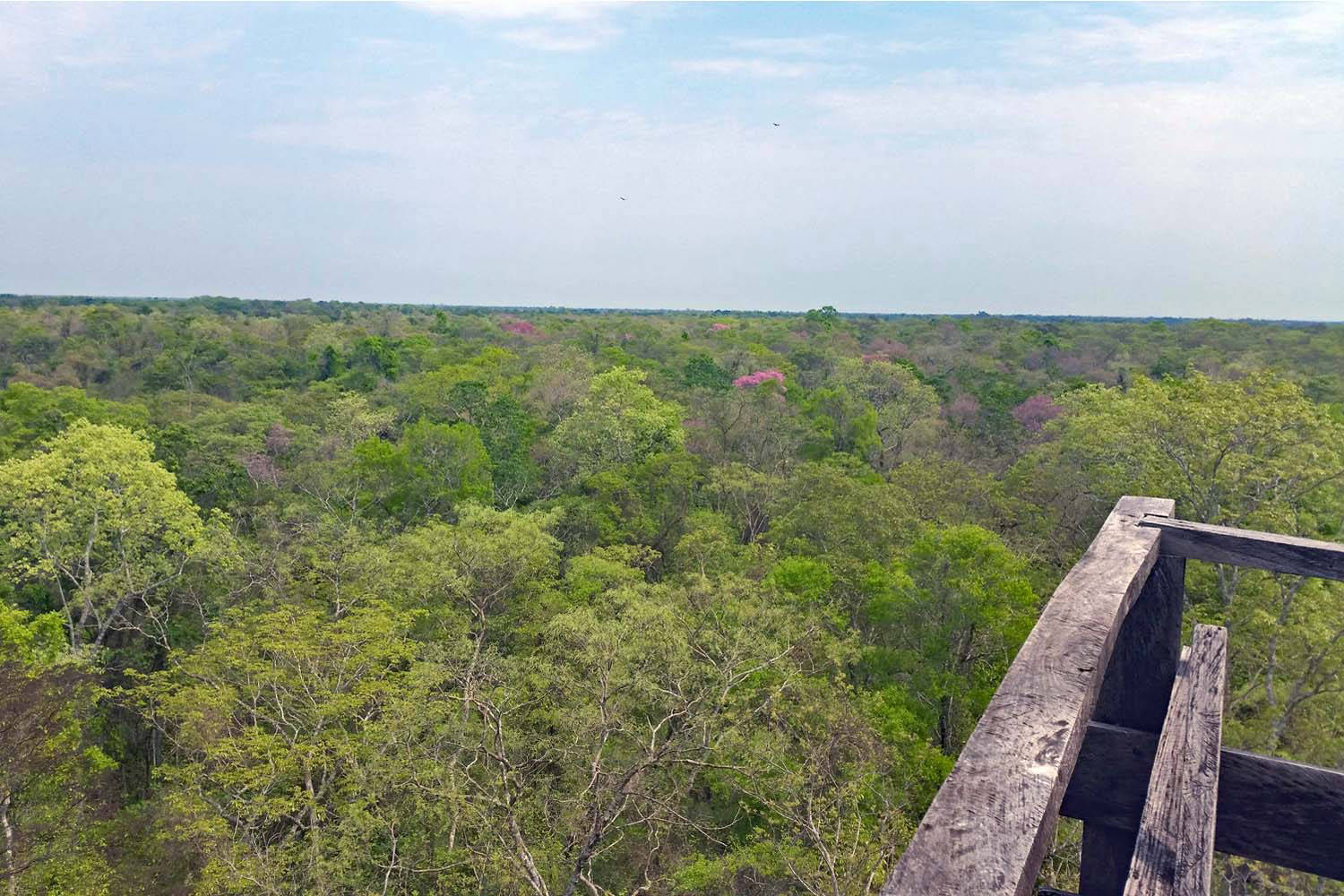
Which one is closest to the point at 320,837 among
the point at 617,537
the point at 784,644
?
the point at 784,644

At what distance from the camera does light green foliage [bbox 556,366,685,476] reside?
23359 millimetres

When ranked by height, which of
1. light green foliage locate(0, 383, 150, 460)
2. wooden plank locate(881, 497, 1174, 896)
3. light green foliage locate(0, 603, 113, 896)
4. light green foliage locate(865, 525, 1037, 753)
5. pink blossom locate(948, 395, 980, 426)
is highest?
wooden plank locate(881, 497, 1174, 896)

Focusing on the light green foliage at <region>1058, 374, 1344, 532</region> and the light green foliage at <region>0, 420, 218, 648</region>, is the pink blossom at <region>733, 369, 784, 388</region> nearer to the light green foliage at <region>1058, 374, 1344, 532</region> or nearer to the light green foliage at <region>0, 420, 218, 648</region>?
the light green foliage at <region>1058, 374, 1344, 532</region>

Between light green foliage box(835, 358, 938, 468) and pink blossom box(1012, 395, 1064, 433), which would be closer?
light green foliage box(835, 358, 938, 468)

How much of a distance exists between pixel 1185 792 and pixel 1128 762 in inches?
24.4

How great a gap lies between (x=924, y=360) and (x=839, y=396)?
21181 millimetres

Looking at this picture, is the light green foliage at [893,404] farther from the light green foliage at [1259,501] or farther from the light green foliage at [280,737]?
the light green foliage at [280,737]

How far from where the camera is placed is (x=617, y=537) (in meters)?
19.3

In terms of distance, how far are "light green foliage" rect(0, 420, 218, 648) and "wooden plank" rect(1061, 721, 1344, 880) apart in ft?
62.1

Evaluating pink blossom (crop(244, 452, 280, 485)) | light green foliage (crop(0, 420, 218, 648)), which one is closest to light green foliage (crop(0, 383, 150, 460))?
pink blossom (crop(244, 452, 280, 485))

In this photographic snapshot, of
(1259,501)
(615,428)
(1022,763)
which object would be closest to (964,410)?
(615,428)

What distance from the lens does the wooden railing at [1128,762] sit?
2.85 ft

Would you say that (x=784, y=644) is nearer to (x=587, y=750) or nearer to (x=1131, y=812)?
(x=587, y=750)

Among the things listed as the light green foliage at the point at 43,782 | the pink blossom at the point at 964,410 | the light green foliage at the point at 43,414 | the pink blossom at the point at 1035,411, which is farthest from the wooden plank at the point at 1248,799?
the pink blossom at the point at 964,410
